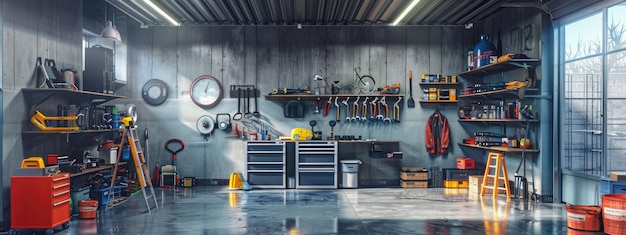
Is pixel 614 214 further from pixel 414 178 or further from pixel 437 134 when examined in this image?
pixel 437 134

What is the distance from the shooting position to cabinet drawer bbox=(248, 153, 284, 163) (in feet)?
26.2

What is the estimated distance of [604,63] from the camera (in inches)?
223

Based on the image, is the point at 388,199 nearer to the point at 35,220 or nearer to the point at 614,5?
the point at 614,5

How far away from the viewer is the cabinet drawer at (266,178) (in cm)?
800

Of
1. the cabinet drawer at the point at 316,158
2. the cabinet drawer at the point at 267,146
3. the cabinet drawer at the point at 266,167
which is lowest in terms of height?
the cabinet drawer at the point at 266,167

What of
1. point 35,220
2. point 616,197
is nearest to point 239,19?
point 35,220

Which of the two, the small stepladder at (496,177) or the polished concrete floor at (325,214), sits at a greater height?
the small stepladder at (496,177)

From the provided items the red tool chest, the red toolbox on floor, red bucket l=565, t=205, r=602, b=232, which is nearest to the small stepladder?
the red toolbox on floor

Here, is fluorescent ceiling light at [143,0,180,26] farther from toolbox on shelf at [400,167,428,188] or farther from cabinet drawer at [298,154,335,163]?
toolbox on shelf at [400,167,428,188]

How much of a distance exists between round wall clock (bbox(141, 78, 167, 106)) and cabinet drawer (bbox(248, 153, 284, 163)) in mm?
2040

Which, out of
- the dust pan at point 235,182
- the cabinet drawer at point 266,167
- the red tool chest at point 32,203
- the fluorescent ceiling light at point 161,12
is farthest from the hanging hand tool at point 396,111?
the red tool chest at point 32,203

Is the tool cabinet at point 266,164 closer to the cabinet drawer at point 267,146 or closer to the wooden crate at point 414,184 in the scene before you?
the cabinet drawer at point 267,146

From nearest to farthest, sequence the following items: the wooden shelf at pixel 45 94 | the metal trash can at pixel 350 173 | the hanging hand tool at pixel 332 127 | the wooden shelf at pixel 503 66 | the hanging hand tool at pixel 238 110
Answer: the wooden shelf at pixel 45 94
the wooden shelf at pixel 503 66
the metal trash can at pixel 350 173
the hanging hand tool at pixel 332 127
the hanging hand tool at pixel 238 110

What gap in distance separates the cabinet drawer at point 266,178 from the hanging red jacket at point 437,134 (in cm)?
279
